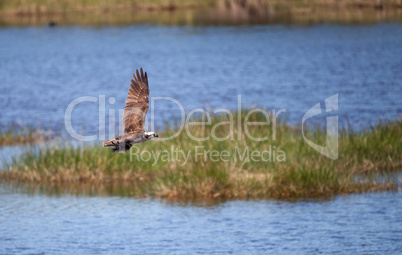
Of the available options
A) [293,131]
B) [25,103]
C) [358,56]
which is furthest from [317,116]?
[358,56]

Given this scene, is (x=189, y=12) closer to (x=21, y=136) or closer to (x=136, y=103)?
(x=21, y=136)

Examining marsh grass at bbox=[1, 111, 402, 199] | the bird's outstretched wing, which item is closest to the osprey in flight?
the bird's outstretched wing

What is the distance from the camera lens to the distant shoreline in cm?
6912

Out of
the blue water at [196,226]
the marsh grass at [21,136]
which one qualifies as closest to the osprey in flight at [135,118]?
the blue water at [196,226]

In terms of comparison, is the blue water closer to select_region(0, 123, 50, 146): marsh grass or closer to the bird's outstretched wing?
the bird's outstretched wing

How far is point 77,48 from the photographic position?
2522 inches

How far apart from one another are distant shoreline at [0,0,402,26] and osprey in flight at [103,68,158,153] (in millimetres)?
54914

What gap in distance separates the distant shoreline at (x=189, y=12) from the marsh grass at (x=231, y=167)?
47.5m

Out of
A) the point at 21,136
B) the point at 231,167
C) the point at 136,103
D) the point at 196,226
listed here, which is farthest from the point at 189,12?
the point at 136,103

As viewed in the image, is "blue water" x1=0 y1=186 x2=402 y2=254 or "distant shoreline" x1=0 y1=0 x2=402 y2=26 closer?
"blue water" x1=0 y1=186 x2=402 y2=254

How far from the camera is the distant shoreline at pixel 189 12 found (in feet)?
227

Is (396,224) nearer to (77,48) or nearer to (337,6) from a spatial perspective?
(77,48)

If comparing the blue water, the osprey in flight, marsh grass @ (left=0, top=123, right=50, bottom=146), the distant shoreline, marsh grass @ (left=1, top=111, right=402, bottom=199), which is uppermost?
the distant shoreline

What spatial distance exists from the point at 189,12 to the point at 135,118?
205 ft
